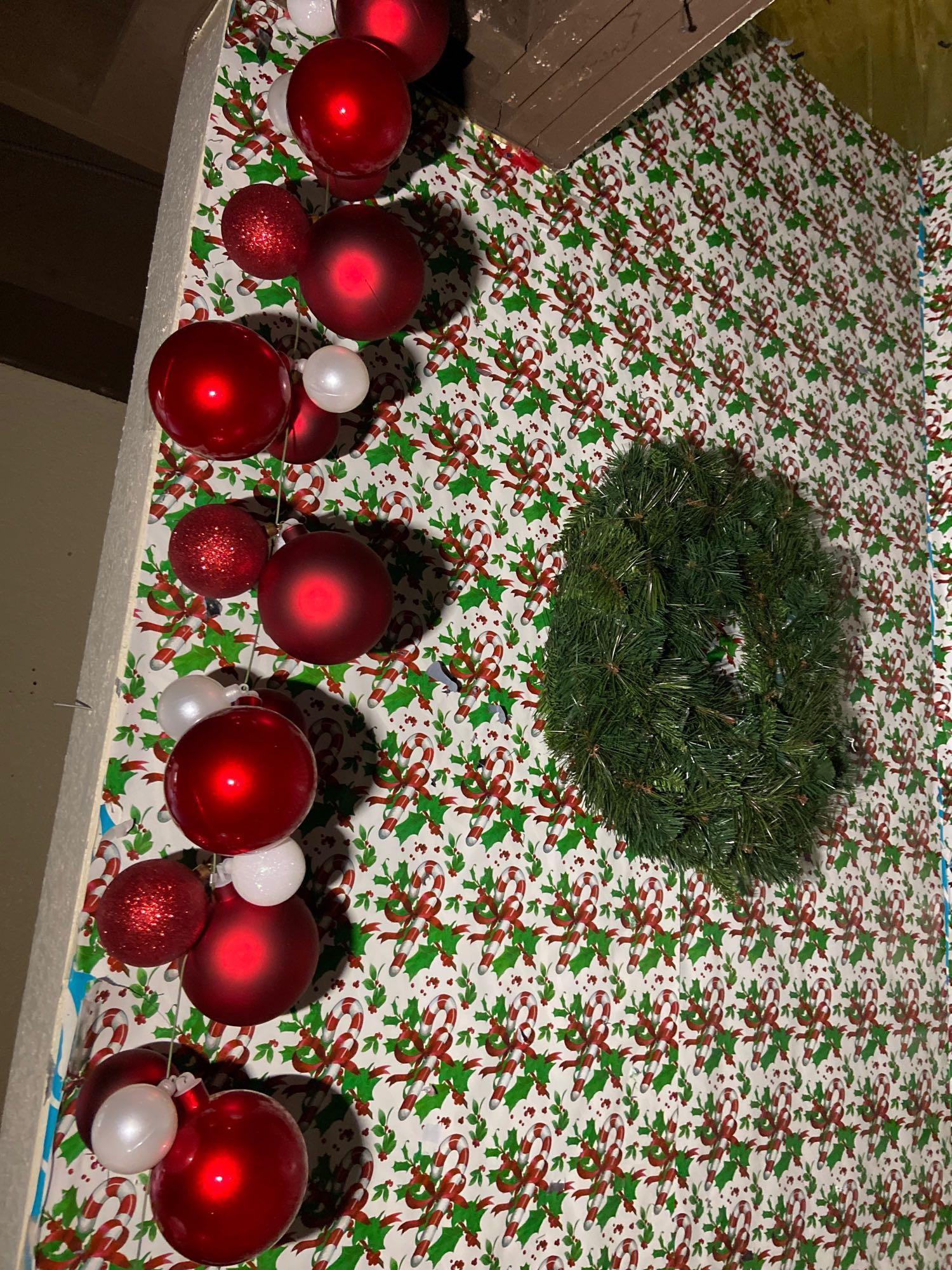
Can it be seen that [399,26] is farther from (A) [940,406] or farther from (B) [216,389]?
(A) [940,406]

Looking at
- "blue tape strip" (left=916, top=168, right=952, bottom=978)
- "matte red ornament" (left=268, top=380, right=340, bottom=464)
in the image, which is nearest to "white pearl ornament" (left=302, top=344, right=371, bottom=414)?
"matte red ornament" (left=268, top=380, right=340, bottom=464)

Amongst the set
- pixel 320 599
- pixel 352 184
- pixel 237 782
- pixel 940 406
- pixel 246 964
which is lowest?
pixel 246 964

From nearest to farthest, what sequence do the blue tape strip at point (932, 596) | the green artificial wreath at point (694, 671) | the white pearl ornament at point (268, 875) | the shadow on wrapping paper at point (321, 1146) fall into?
the white pearl ornament at point (268, 875), the shadow on wrapping paper at point (321, 1146), the green artificial wreath at point (694, 671), the blue tape strip at point (932, 596)

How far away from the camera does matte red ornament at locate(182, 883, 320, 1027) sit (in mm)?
790

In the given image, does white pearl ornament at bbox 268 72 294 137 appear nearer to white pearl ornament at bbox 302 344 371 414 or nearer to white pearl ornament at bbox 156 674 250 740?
white pearl ornament at bbox 302 344 371 414

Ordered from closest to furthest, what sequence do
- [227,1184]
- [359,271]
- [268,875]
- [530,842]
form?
[227,1184], [268,875], [359,271], [530,842]

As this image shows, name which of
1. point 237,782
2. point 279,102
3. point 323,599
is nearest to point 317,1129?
point 237,782

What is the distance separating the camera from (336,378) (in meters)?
0.93

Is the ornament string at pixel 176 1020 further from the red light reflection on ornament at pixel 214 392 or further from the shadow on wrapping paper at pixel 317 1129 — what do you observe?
the red light reflection on ornament at pixel 214 392

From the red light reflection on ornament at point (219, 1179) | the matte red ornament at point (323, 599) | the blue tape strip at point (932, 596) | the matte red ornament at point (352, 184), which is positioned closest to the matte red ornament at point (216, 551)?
the matte red ornament at point (323, 599)

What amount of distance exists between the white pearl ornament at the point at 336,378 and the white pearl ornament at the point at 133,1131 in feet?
2.07

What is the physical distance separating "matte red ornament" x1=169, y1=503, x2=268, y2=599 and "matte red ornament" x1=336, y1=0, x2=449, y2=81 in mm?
Result: 515

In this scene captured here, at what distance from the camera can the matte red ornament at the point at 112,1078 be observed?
765mm

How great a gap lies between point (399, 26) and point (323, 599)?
61cm
